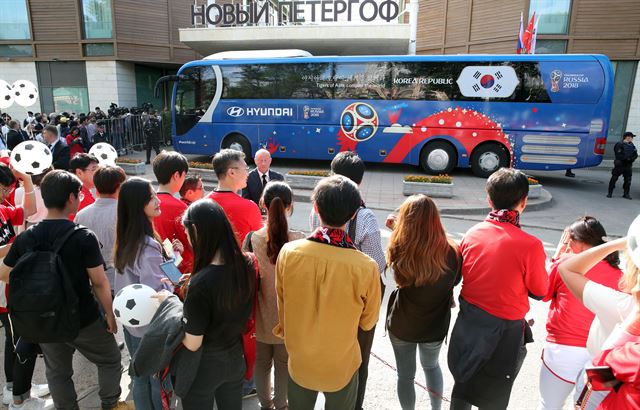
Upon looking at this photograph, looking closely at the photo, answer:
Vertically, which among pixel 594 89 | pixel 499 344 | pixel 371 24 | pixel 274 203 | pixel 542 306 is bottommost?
pixel 542 306

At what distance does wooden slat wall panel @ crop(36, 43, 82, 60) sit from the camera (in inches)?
826

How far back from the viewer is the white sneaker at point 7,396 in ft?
10.1

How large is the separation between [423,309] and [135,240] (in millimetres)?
1880

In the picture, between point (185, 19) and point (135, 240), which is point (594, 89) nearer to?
point (135, 240)

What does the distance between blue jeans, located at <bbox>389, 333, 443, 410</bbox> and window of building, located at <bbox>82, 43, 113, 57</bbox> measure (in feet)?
74.4

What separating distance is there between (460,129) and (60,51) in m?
20.2

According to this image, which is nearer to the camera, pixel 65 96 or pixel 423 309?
pixel 423 309

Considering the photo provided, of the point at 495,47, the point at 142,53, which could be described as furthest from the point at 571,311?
the point at 142,53

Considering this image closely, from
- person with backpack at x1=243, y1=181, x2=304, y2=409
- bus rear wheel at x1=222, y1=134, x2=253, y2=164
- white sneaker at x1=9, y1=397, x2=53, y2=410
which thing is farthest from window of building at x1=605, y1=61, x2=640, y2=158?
white sneaker at x1=9, y1=397, x2=53, y2=410

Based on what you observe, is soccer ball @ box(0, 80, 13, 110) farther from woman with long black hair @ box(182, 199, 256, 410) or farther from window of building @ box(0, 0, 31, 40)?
window of building @ box(0, 0, 31, 40)

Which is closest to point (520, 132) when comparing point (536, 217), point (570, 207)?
point (570, 207)

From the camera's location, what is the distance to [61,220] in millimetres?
2543

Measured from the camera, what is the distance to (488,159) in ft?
39.6

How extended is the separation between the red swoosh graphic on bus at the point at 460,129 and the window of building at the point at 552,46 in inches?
314
